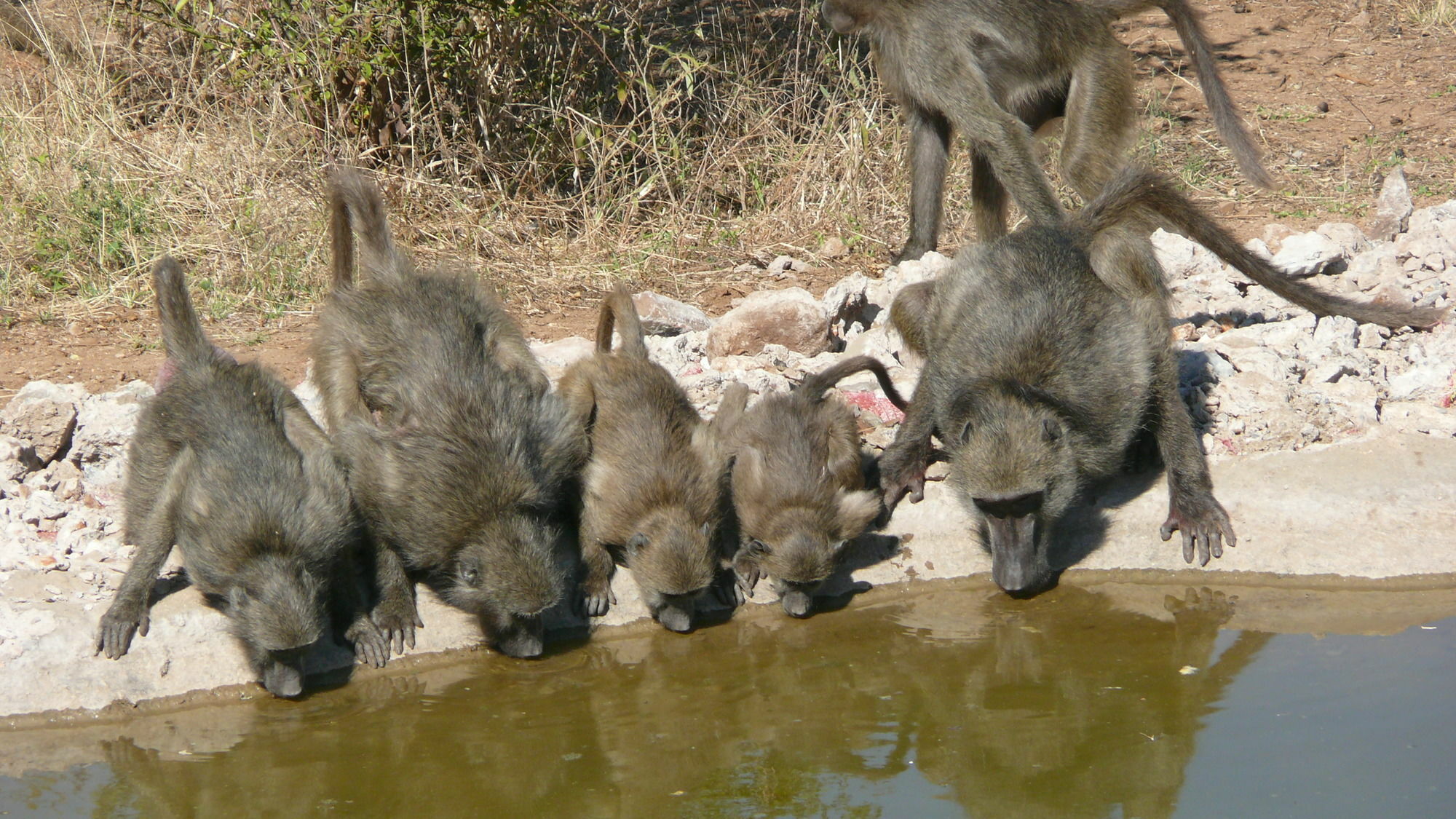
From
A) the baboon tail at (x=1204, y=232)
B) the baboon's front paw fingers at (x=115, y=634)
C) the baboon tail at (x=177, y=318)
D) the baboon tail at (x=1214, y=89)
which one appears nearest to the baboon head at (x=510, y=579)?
the baboon's front paw fingers at (x=115, y=634)

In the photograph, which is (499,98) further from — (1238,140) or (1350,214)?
(1350,214)

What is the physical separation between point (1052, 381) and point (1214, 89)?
12.3 feet

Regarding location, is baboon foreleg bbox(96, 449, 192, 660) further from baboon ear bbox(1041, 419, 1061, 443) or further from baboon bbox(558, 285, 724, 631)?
baboon ear bbox(1041, 419, 1061, 443)

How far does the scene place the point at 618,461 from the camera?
15.6 feet

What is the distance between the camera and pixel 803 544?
4559mm

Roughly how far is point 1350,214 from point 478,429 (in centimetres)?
632

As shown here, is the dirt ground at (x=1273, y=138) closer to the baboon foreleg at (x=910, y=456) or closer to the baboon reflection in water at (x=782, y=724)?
the baboon foreleg at (x=910, y=456)

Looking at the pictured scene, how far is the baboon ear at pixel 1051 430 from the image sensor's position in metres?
4.51

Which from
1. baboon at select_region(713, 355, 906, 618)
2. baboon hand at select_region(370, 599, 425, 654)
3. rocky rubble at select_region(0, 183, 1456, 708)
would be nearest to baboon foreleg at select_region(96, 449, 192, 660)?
rocky rubble at select_region(0, 183, 1456, 708)

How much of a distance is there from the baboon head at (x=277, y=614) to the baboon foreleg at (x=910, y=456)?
2123mm

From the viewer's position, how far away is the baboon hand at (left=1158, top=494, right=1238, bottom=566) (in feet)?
15.9

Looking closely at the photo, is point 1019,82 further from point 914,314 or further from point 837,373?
point 837,373

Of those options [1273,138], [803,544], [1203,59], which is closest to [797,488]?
[803,544]

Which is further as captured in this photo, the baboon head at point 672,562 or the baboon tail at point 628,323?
the baboon tail at point 628,323
